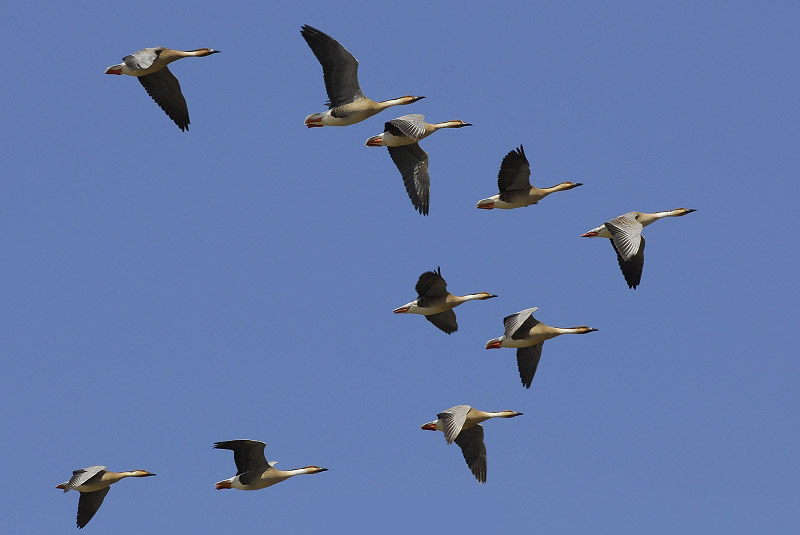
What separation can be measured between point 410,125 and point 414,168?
4.95 feet

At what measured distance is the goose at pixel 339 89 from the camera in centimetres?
2592

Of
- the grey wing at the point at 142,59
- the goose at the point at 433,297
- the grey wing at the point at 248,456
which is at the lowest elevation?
the grey wing at the point at 248,456

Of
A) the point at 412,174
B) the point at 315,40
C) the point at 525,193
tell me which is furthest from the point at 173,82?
the point at 525,193

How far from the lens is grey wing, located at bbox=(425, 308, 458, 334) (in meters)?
28.5

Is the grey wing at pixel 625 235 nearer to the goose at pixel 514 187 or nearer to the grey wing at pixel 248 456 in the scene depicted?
the goose at pixel 514 187

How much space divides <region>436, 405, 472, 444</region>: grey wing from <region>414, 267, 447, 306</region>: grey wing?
2712 millimetres

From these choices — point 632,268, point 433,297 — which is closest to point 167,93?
point 433,297

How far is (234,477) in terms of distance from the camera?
25625 millimetres

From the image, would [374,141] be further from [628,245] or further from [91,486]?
[91,486]

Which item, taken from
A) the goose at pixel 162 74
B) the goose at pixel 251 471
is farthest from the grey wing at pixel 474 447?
the goose at pixel 162 74

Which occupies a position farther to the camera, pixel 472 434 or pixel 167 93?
pixel 167 93

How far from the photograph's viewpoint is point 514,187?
27.9 m

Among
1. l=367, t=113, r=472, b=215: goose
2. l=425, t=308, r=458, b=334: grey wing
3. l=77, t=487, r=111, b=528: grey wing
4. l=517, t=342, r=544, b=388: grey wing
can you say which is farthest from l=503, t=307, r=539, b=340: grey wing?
l=77, t=487, r=111, b=528: grey wing

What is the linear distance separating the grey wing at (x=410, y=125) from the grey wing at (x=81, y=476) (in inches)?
325
